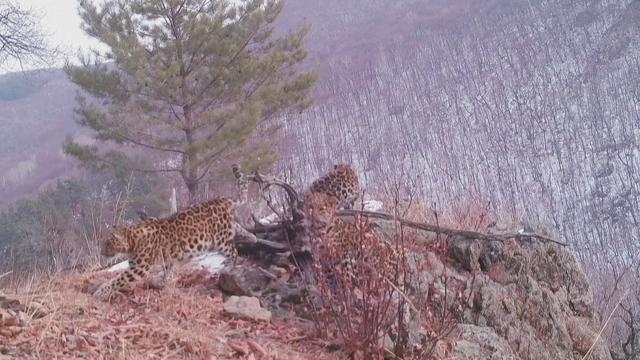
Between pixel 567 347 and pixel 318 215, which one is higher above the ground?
pixel 318 215

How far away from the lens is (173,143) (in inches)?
650

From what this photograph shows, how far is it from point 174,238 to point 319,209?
1258 mm

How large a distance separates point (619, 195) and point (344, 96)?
611 inches

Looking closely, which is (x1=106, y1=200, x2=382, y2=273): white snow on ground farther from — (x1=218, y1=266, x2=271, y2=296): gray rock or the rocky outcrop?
the rocky outcrop

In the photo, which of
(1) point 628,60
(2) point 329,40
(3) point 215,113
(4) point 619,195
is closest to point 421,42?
(2) point 329,40

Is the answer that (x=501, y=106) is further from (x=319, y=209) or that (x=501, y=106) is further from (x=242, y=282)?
(x=242, y=282)

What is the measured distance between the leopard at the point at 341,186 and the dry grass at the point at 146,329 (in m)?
2.25

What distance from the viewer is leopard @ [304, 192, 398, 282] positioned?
15.8 ft

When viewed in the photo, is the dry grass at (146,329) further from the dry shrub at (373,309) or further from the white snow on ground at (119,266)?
the white snow on ground at (119,266)

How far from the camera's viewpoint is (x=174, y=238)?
5.78 m

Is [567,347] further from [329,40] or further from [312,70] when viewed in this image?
[329,40]

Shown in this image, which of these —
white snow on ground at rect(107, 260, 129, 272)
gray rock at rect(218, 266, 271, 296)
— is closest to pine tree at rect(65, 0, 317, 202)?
white snow on ground at rect(107, 260, 129, 272)

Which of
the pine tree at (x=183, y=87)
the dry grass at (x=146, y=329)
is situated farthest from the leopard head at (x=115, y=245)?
the pine tree at (x=183, y=87)

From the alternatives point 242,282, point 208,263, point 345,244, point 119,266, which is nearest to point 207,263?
point 208,263
